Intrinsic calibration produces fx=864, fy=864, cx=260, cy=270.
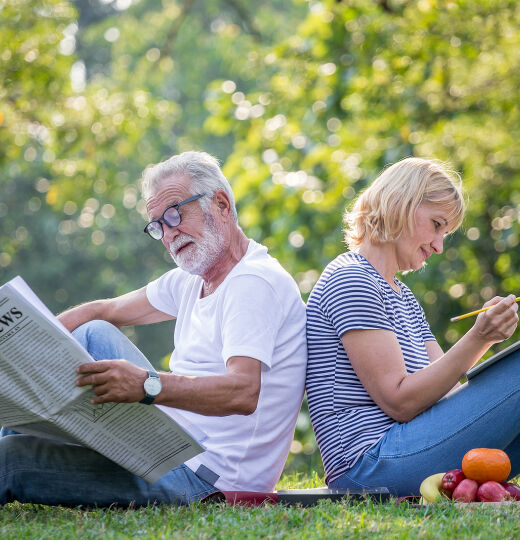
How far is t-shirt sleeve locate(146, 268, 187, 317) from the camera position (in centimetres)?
375

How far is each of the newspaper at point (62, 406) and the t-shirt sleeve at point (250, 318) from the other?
0.34 m

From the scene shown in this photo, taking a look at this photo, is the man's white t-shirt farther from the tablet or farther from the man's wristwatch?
the tablet

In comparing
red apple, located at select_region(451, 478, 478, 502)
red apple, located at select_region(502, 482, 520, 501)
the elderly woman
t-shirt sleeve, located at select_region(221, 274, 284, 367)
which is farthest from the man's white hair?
red apple, located at select_region(502, 482, 520, 501)

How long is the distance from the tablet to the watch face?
3.54 ft

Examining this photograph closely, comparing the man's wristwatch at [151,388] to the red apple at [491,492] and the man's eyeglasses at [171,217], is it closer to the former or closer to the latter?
the man's eyeglasses at [171,217]

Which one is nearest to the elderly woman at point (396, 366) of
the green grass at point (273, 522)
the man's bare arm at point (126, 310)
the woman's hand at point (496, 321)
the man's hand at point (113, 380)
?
the woman's hand at point (496, 321)

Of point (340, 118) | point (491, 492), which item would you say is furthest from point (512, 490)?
point (340, 118)

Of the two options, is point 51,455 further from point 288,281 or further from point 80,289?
point 80,289

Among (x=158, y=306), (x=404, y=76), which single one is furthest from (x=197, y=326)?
(x=404, y=76)

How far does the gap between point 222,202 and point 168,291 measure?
2.06 ft

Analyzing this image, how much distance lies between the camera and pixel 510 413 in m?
2.96

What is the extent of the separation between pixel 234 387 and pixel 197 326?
0.50 metres

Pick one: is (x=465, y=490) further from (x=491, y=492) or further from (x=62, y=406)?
(x=62, y=406)

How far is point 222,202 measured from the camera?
336 cm
